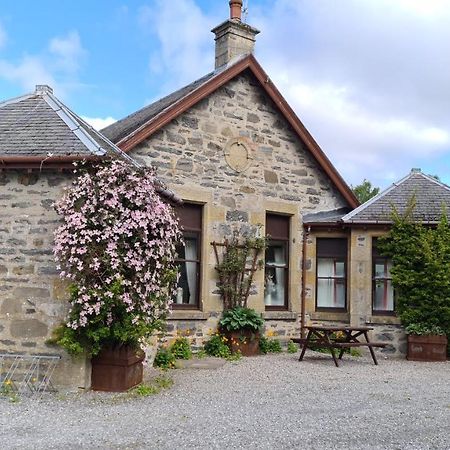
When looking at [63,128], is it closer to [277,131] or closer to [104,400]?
[104,400]

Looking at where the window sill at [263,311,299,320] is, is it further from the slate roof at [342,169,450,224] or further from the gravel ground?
the gravel ground

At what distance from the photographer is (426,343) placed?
37.5 feet

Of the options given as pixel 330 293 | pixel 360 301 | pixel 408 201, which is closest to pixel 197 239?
pixel 330 293

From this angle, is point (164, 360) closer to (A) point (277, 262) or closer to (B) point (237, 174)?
(A) point (277, 262)

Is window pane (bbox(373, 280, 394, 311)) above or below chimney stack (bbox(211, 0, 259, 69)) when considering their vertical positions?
below

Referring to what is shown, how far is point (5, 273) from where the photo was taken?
791 centimetres

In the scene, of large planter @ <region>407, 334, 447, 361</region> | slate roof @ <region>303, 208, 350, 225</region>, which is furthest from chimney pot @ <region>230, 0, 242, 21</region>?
large planter @ <region>407, 334, 447, 361</region>

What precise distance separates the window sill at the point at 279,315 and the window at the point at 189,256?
64.8 inches

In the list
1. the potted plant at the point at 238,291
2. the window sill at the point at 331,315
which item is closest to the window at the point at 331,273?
the window sill at the point at 331,315

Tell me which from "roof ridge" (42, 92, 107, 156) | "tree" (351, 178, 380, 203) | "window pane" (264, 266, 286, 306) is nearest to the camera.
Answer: "roof ridge" (42, 92, 107, 156)

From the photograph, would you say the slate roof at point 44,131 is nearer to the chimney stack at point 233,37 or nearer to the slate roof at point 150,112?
the slate roof at point 150,112

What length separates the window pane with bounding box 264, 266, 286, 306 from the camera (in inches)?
502

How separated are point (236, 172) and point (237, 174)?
1.7 inches

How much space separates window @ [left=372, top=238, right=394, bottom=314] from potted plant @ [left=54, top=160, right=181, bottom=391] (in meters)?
5.88
